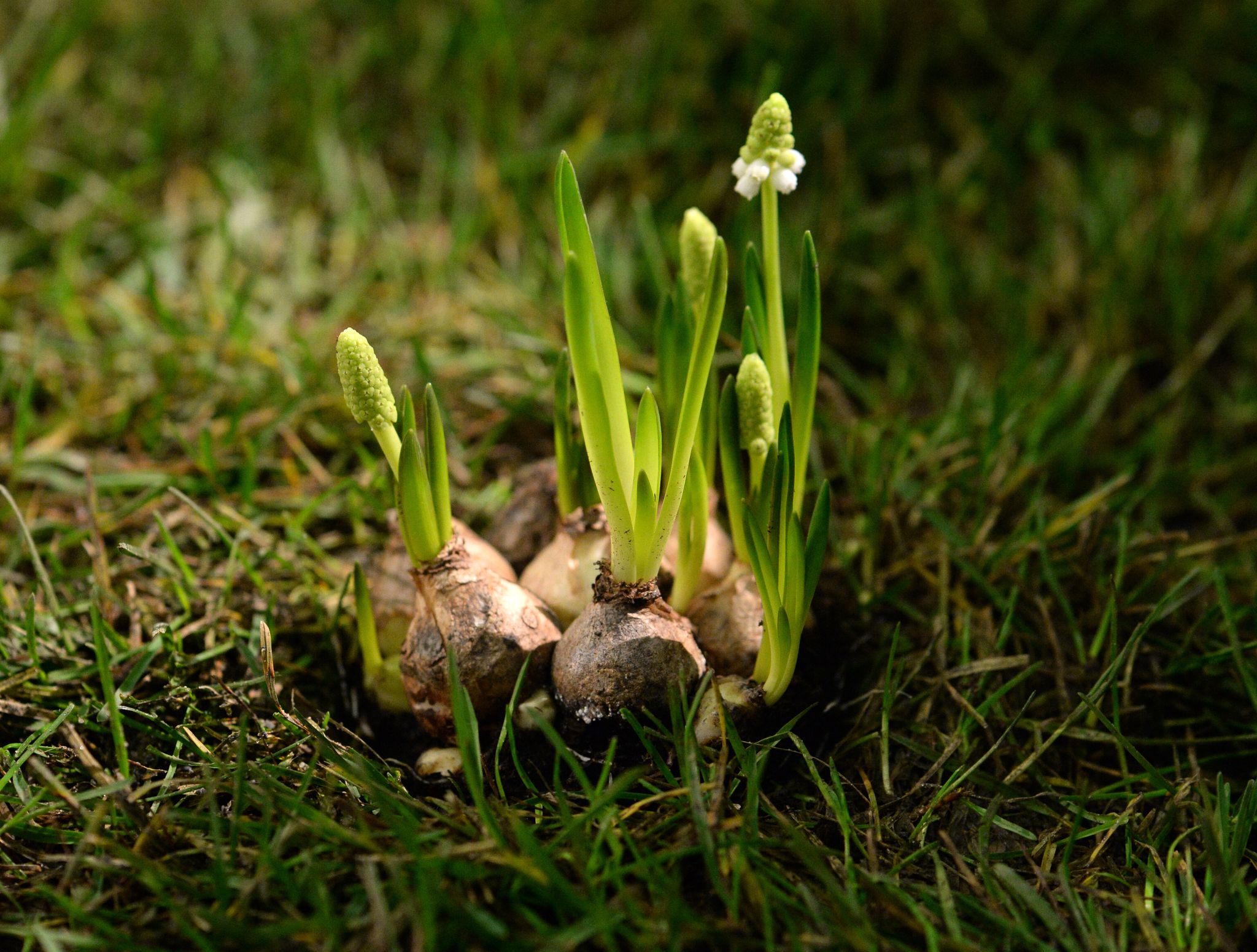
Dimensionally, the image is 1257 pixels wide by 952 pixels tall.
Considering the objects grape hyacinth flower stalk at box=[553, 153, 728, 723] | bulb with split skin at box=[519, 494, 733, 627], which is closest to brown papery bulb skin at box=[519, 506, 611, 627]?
bulb with split skin at box=[519, 494, 733, 627]

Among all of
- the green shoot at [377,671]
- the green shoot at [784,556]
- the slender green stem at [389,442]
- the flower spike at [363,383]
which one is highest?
the flower spike at [363,383]

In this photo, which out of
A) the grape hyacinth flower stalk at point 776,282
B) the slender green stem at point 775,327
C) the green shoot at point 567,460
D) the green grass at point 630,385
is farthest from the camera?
the green shoot at point 567,460

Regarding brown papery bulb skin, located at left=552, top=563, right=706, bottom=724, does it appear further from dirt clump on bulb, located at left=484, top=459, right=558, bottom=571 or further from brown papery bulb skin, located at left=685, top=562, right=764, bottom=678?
dirt clump on bulb, located at left=484, top=459, right=558, bottom=571

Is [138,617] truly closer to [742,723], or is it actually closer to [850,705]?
[742,723]

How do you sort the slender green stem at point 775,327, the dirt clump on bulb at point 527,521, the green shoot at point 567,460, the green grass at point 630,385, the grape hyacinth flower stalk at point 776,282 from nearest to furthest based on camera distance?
the green grass at point 630,385 < the grape hyacinth flower stalk at point 776,282 < the slender green stem at point 775,327 < the green shoot at point 567,460 < the dirt clump on bulb at point 527,521

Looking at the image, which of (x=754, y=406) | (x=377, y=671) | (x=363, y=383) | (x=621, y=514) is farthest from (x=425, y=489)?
(x=754, y=406)

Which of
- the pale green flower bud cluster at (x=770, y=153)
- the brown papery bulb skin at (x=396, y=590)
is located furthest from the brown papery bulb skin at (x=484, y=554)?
the pale green flower bud cluster at (x=770, y=153)

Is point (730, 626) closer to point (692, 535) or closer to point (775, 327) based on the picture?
point (692, 535)

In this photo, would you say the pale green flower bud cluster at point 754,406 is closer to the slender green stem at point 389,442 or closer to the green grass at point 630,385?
the green grass at point 630,385
